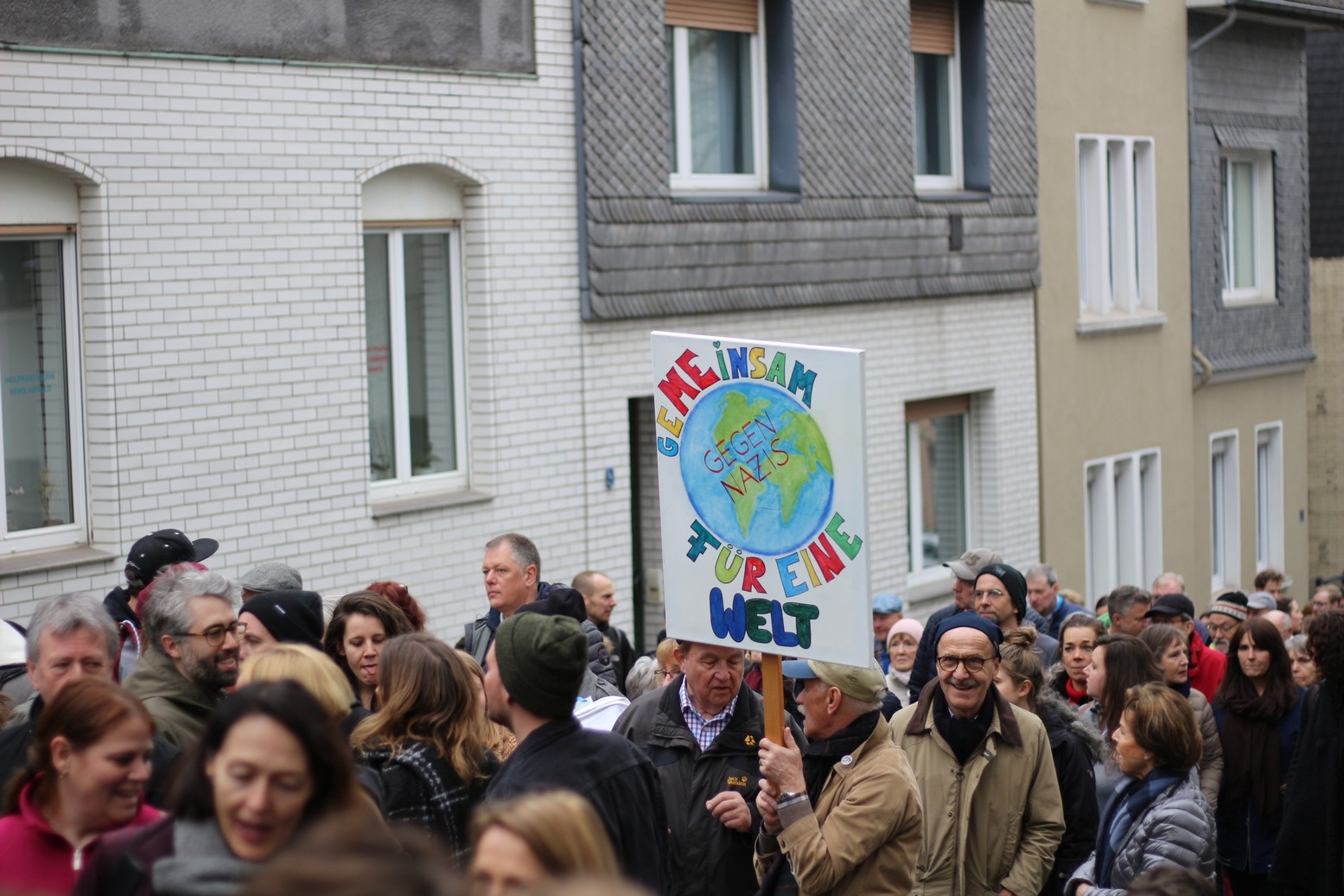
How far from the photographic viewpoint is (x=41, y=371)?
9523 millimetres

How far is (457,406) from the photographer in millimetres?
11859

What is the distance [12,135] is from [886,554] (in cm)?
885

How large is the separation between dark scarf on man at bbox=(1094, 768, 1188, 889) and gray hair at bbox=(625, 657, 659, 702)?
7.13 ft

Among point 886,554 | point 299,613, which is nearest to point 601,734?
point 299,613

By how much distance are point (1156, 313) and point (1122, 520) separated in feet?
7.92

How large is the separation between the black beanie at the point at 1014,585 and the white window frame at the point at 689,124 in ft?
16.5

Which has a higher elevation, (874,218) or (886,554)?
(874,218)

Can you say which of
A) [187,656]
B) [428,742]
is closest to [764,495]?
[428,742]

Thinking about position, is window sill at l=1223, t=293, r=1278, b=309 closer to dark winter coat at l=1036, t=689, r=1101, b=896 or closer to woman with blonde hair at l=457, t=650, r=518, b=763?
dark winter coat at l=1036, t=689, r=1101, b=896

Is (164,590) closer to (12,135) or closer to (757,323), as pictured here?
(12,135)

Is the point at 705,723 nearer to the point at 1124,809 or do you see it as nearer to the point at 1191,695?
the point at 1124,809

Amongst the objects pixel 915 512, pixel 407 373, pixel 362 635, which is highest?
pixel 407 373

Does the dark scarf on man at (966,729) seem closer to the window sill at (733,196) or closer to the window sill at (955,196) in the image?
the window sill at (733,196)

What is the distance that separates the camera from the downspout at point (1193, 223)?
20.3 metres
